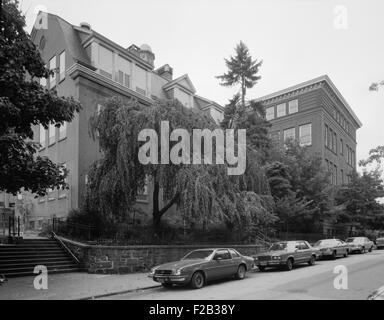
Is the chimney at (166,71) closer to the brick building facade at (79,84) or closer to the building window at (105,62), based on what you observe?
the brick building facade at (79,84)

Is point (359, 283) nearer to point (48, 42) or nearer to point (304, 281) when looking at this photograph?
point (304, 281)

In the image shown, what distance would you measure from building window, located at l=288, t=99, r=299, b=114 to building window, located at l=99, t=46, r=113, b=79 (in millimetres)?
29661

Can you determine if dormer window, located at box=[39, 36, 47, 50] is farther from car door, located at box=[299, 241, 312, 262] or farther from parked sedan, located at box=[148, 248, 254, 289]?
car door, located at box=[299, 241, 312, 262]

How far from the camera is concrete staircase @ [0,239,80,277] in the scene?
15727 millimetres

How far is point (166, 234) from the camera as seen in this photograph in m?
20.8

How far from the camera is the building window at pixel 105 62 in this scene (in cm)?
2638

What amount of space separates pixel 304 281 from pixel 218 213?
17.6 ft

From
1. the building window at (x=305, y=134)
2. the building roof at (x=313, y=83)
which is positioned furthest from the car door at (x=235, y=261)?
the building roof at (x=313, y=83)

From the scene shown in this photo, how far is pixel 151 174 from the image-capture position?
739 inches

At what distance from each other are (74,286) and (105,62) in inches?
670

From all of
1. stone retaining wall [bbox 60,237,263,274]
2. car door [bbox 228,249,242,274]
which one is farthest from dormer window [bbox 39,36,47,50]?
car door [bbox 228,249,242,274]

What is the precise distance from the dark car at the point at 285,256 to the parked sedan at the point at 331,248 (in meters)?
4.40

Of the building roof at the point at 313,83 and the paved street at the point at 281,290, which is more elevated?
the building roof at the point at 313,83
